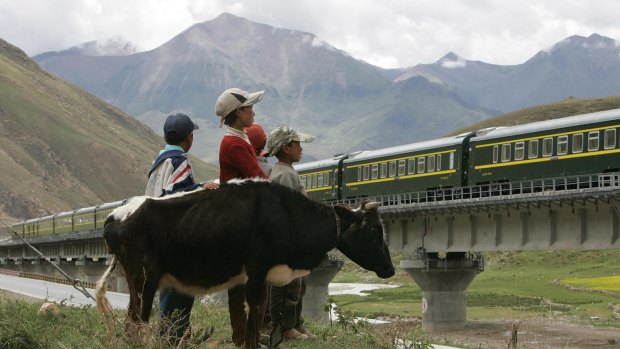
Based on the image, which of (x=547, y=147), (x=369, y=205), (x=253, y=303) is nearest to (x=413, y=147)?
(x=547, y=147)

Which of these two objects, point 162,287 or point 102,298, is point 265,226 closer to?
point 162,287

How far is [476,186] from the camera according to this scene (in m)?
40.0

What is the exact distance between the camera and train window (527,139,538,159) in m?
38.1

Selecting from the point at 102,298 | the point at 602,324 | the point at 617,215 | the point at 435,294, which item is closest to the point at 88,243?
the point at 435,294

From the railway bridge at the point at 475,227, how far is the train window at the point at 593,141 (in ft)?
3.96

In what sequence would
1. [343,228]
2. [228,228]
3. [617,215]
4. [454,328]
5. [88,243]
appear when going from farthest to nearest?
[88,243] → [454,328] → [617,215] → [343,228] → [228,228]

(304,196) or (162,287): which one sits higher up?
(304,196)

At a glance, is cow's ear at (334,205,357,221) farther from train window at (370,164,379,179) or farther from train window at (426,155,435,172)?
train window at (370,164,379,179)

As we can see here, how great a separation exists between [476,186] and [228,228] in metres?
33.6

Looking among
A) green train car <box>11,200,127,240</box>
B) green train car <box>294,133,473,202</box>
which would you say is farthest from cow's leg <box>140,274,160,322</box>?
green train car <box>11,200,127,240</box>

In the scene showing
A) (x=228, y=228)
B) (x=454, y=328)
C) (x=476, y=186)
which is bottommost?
(x=454, y=328)

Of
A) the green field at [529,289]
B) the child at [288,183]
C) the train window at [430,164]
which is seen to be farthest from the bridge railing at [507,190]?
the child at [288,183]

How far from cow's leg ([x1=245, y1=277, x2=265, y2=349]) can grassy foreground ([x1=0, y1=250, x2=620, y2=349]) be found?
74 centimetres

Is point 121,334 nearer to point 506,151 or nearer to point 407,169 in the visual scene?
point 506,151
